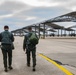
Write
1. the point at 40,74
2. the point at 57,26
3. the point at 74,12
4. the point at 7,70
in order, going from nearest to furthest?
1. the point at 40,74
2. the point at 7,70
3. the point at 74,12
4. the point at 57,26

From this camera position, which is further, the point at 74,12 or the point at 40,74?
the point at 74,12

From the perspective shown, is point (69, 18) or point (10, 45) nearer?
point (10, 45)

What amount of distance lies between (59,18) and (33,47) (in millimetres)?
73328

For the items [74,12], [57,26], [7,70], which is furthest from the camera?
[57,26]

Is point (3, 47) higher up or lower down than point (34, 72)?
higher up

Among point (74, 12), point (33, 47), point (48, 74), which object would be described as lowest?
point (48, 74)

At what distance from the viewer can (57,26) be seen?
150875mm

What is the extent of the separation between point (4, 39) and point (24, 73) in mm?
1611

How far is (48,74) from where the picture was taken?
420 inches

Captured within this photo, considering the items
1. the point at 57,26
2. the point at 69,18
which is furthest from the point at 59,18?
the point at 57,26

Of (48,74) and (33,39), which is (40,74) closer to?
(48,74)

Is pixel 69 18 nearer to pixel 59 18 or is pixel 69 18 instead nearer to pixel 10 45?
pixel 59 18

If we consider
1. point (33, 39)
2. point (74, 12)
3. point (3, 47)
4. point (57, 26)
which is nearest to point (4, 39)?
point (3, 47)

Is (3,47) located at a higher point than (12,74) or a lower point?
higher
